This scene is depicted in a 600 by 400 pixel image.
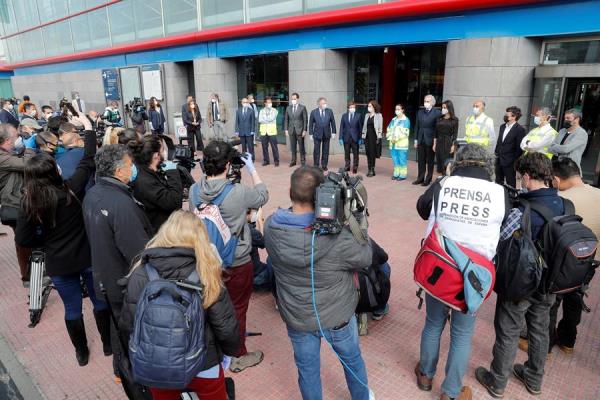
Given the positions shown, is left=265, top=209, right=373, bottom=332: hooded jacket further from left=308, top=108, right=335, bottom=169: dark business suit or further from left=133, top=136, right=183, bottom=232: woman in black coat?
left=308, top=108, right=335, bottom=169: dark business suit

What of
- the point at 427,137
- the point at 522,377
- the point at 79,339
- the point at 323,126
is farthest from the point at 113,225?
the point at 323,126

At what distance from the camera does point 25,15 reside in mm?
25359

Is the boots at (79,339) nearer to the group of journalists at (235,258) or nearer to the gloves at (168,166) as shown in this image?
the group of journalists at (235,258)

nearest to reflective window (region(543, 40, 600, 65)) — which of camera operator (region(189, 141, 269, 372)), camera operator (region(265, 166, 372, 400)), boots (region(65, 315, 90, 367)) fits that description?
camera operator (region(189, 141, 269, 372))

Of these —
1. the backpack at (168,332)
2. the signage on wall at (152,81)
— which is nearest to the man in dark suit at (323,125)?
the backpack at (168,332)

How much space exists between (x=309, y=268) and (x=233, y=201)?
0.90 m

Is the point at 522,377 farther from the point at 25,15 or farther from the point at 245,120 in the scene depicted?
the point at 25,15

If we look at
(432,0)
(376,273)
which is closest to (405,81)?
(432,0)

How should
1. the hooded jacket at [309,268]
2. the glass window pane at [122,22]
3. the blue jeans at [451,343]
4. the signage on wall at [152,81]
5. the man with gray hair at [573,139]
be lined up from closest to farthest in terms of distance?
the hooded jacket at [309,268] < the blue jeans at [451,343] < the man with gray hair at [573,139] < the signage on wall at [152,81] < the glass window pane at [122,22]

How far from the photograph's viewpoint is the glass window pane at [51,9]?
21.7 metres

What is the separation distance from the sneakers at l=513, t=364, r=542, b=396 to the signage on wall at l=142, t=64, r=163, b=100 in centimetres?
1585

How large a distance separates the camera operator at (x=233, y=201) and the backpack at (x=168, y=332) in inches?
32.9

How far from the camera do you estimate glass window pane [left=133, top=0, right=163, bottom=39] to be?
51.7 feet

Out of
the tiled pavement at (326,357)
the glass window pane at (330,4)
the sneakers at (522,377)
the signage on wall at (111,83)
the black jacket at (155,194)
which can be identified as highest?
the glass window pane at (330,4)
